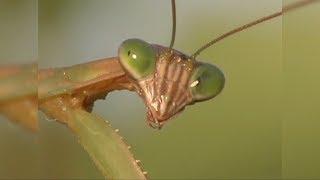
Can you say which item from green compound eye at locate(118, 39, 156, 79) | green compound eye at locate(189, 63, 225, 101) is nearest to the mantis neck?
green compound eye at locate(118, 39, 156, 79)

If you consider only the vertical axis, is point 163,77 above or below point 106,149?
above

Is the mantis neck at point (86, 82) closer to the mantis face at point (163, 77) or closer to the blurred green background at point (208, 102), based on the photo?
the mantis face at point (163, 77)

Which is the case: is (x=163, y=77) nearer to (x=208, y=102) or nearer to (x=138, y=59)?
(x=138, y=59)

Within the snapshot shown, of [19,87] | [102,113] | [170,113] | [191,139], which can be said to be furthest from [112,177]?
[191,139]

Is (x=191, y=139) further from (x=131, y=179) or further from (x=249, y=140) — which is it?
(x=131, y=179)

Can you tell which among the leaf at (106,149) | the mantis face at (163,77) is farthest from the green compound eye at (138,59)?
the leaf at (106,149)

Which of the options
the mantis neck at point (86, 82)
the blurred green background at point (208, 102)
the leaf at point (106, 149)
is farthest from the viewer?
the blurred green background at point (208, 102)

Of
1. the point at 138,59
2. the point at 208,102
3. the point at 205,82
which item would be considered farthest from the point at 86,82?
the point at 208,102
